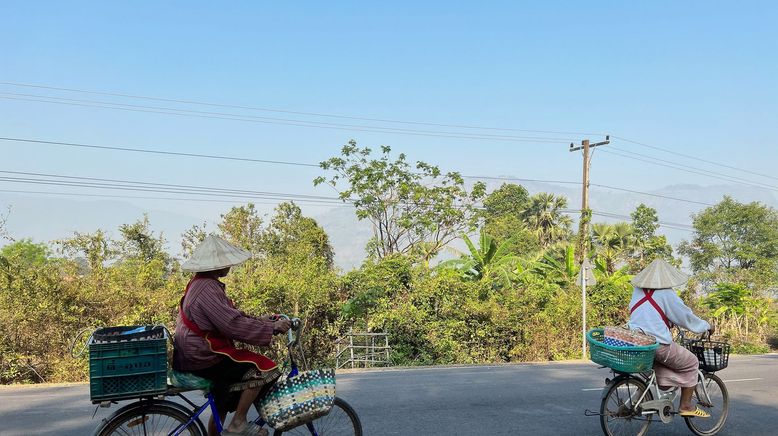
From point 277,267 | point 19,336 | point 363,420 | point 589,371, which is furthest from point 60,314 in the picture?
point 589,371

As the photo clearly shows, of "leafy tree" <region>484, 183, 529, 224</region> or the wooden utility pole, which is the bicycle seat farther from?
"leafy tree" <region>484, 183, 529, 224</region>

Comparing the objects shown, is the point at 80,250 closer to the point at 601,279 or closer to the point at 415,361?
the point at 415,361

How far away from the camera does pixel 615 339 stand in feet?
19.3

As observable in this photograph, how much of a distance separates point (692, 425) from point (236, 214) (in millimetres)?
28471

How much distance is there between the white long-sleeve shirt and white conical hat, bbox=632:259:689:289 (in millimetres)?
108

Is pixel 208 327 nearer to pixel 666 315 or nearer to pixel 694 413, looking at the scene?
pixel 666 315

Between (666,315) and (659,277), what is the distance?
0.38 m

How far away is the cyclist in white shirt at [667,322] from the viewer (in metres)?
5.97

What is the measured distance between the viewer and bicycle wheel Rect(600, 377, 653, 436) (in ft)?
19.5

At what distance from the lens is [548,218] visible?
58875 millimetres

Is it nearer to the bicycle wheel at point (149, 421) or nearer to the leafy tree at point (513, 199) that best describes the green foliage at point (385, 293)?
the bicycle wheel at point (149, 421)

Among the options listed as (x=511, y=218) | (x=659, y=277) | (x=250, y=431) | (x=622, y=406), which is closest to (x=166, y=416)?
(x=250, y=431)

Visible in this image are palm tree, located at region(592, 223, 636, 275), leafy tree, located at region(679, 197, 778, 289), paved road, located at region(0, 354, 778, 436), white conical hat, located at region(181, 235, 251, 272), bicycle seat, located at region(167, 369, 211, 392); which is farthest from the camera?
leafy tree, located at region(679, 197, 778, 289)

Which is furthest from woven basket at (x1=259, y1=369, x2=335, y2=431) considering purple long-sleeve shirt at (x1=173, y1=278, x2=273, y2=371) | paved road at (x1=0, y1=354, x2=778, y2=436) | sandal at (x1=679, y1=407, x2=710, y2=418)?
sandal at (x1=679, y1=407, x2=710, y2=418)
